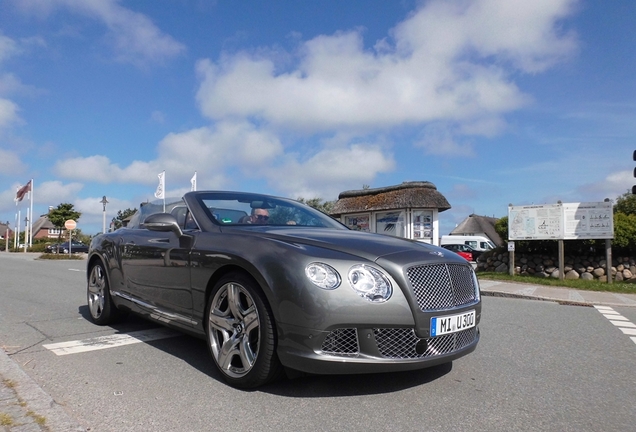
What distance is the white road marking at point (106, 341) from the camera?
4.63 metres

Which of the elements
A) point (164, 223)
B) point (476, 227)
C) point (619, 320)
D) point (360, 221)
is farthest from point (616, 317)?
point (476, 227)

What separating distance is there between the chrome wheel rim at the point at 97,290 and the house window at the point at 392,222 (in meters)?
16.5

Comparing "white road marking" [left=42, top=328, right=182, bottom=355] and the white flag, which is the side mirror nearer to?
"white road marking" [left=42, top=328, right=182, bottom=355]

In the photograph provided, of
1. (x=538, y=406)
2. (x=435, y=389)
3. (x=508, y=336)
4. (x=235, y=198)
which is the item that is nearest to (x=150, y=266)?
(x=235, y=198)

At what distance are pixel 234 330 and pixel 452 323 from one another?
150 cm

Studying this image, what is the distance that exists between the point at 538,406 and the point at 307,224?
2366mm

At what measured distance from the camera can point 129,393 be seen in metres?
3.42

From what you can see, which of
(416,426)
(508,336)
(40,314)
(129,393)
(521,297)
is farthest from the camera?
(521,297)

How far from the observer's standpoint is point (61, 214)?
60.6 m

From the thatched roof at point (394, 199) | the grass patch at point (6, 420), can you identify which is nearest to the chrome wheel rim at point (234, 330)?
the grass patch at point (6, 420)

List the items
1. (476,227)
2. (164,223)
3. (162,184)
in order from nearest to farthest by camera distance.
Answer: (164,223), (162,184), (476,227)

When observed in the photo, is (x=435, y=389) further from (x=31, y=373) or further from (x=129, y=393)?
(x=31, y=373)

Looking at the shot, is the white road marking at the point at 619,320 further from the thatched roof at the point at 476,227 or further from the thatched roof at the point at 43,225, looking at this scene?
the thatched roof at the point at 43,225

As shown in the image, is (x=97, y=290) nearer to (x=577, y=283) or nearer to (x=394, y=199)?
(x=577, y=283)
